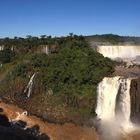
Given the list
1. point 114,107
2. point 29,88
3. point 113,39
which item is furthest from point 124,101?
point 113,39

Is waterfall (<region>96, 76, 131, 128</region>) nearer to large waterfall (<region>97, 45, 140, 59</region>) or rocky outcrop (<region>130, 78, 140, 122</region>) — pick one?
rocky outcrop (<region>130, 78, 140, 122</region>)

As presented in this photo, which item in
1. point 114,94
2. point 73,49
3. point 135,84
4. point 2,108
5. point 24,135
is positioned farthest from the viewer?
point 73,49

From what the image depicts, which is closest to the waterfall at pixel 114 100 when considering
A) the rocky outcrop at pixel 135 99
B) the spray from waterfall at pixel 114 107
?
the spray from waterfall at pixel 114 107

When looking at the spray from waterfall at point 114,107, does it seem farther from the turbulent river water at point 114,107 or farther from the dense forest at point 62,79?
the dense forest at point 62,79

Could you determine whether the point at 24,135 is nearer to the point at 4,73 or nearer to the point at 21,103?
the point at 21,103

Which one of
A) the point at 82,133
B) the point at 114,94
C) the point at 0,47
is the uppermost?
the point at 0,47

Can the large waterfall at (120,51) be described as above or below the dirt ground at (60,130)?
above

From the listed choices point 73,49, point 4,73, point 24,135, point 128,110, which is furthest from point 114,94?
point 4,73
